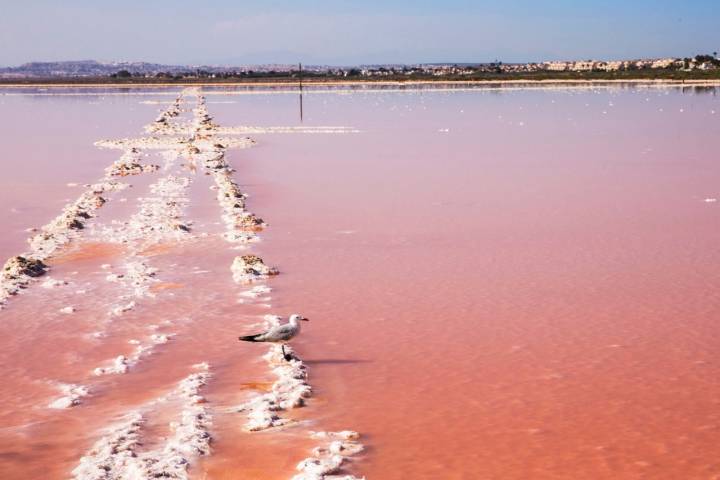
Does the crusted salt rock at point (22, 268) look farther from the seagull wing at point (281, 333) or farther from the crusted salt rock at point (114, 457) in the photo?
the crusted salt rock at point (114, 457)

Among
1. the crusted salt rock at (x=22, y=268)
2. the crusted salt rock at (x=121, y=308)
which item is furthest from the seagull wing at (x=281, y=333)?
the crusted salt rock at (x=22, y=268)

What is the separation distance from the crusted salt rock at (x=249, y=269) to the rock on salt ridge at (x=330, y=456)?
5.73m

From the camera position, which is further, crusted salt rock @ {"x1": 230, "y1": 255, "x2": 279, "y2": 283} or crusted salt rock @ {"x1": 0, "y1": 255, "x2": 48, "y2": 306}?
crusted salt rock @ {"x1": 230, "y1": 255, "x2": 279, "y2": 283}

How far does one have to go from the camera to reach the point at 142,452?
709cm

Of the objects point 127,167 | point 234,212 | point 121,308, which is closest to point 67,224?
point 234,212

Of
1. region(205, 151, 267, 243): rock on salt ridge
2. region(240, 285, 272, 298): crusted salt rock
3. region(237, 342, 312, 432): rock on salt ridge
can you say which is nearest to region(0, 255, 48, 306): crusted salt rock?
region(240, 285, 272, 298): crusted salt rock

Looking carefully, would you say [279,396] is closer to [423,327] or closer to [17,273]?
[423,327]

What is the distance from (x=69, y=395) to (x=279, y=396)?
2132 millimetres

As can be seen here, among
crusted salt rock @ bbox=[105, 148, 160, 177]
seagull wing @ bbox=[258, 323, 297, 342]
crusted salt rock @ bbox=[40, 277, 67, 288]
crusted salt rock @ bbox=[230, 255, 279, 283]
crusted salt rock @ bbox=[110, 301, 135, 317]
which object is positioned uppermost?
seagull wing @ bbox=[258, 323, 297, 342]

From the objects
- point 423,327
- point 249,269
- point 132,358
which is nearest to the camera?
A: point 132,358

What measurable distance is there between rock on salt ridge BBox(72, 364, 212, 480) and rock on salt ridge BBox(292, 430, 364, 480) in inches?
36.2

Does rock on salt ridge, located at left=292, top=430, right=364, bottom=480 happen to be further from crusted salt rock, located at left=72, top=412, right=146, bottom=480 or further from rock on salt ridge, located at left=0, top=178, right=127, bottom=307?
rock on salt ridge, located at left=0, top=178, right=127, bottom=307

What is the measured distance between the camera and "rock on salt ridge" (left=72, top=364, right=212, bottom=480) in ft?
22.0

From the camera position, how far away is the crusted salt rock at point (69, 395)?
324 inches
